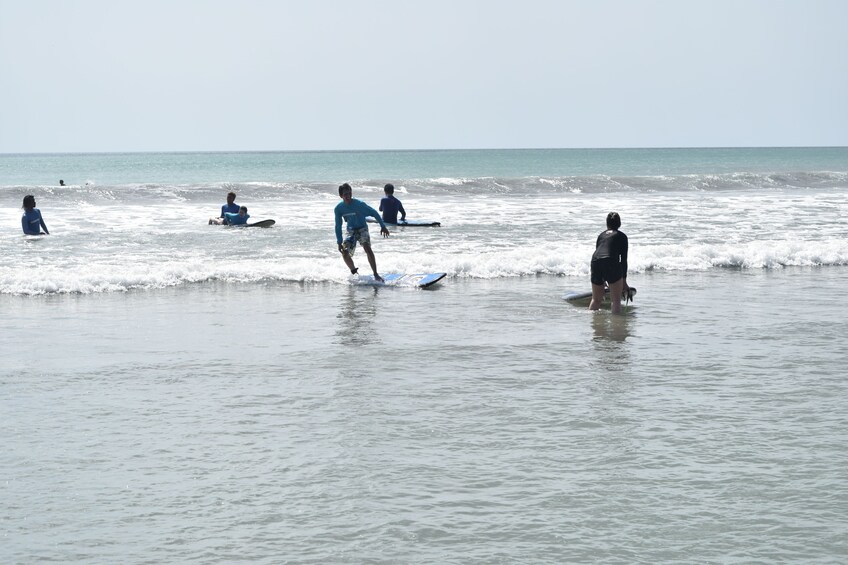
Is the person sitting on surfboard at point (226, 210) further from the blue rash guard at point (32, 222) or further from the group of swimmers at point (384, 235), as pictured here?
the blue rash guard at point (32, 222)

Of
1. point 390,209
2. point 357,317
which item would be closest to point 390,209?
point 390,209

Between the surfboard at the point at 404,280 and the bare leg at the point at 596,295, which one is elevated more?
the bare leg at the point at 596,295

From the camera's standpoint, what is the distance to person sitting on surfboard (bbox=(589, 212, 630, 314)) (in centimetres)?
1204

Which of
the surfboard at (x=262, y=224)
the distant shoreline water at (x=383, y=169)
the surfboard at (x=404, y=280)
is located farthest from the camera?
the distant shoreline water at (x=383, y=169)

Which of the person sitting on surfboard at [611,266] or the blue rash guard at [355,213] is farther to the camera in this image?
the blue rash guard at [355,213]

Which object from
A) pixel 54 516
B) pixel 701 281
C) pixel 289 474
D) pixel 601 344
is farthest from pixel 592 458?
pixel 701 281

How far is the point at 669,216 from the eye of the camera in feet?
91.1

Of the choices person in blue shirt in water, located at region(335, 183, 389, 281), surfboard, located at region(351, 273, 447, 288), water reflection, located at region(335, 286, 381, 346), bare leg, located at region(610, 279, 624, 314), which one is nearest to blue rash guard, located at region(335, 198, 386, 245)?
person in blue shirt in water, located at region(335, 183, 389, 281)

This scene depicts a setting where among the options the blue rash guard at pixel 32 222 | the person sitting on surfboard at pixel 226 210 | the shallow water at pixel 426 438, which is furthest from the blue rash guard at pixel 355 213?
the person sitting on surfboard at pixel 226 210

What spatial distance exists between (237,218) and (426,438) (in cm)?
1885

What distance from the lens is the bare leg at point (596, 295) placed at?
481 inches

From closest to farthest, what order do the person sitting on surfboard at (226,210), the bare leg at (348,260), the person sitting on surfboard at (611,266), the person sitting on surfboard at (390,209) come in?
the person sitting on surfboard at (611,266)
the bare leg at (348,260)
the person sitting on surfboard at (390,209)
the person sitting on surfboard at (226,210)

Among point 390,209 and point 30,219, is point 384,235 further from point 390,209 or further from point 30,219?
point 30,219

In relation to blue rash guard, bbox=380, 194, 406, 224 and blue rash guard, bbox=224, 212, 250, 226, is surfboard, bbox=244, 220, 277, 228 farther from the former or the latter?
blue rash guard, bbox=380, 194, 406, 224
